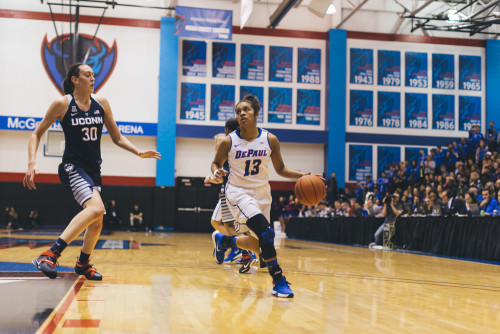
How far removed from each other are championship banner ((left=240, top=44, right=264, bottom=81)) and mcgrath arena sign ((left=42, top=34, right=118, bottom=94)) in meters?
5.17

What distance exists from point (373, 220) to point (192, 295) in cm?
980

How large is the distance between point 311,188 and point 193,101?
17.2 metres

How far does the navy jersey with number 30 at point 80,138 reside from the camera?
4.34 m

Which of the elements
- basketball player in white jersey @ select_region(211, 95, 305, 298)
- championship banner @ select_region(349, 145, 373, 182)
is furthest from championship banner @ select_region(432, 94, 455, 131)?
basketball player in white jersey @ select_region(211, 95, 305, 298)

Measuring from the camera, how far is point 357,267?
22.5 feet

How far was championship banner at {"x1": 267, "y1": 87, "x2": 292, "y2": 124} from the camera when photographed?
71.4 feet

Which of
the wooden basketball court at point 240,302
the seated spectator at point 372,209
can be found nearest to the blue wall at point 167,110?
the seated spectator at point 372,209

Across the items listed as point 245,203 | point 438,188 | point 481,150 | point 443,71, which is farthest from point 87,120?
point 443,71

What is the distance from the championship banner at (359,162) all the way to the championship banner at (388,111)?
4.28 ft

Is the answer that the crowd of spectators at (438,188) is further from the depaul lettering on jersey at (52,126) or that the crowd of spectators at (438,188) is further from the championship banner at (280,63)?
the depaul lettering on jersey at (52,126)

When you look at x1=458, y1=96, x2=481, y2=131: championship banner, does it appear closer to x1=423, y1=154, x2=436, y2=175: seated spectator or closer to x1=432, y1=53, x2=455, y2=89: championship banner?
x1=432, y1=53, x2=455, y2=89: championship banner

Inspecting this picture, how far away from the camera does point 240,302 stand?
139 inches

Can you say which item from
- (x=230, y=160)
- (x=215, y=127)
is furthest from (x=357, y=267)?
(x=215, y=127)

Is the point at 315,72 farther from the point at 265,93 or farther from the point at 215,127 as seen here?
the point at 215,127
